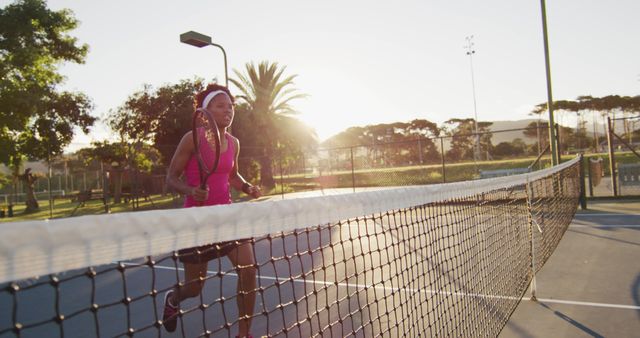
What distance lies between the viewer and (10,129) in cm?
1919

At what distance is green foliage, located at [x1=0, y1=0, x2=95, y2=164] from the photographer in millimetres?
18750

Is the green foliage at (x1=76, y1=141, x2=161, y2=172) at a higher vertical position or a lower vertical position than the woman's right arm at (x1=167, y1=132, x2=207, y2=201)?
higher

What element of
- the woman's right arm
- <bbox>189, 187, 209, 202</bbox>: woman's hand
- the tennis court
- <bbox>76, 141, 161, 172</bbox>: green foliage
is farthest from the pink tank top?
<bbox>76, 141, 161, 172</bbox>: green foliage

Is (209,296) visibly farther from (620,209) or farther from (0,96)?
(0,96)

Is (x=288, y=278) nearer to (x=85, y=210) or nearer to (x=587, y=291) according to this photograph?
(x=587, y=291)

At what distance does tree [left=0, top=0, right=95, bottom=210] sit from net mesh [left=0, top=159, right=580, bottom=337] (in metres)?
14.7

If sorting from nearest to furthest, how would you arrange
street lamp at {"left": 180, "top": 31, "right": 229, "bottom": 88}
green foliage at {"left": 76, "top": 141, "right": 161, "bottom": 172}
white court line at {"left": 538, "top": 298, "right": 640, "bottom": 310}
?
white court line at {"left": 538, "top": 298, "right": 640, "bottom": 310}, street lamp at {"left": 180, "top": 31, "right": 229, "bottom": 88}, green foliage at {"left": 76, "top": 141, "right": 161, "bottom": 172}

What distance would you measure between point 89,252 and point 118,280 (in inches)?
244

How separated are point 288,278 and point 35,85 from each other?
1891 cm

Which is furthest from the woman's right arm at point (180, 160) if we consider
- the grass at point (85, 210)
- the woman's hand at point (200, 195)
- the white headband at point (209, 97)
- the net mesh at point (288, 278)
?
the grass at point (85, 210)

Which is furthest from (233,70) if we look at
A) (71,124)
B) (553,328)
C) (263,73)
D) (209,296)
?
(553,328)

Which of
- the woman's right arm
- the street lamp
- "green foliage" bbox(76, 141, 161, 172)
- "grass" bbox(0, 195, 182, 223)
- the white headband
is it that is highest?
the street lamp

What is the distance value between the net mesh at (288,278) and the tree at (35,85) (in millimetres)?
14661

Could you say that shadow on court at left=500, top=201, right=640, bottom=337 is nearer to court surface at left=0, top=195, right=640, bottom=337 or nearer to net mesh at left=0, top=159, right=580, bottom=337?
court surface at left=0, top=195, right=640, bottom=337
